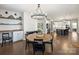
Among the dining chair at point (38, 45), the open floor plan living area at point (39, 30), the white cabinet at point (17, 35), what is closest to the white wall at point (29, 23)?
the open floor plan living area at point (39, 30)

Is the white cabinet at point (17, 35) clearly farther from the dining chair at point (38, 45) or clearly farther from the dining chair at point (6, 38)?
the dining chair at point (38, 45)

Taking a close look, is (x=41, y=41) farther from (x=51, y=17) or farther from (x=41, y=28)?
(x=51, y=17)

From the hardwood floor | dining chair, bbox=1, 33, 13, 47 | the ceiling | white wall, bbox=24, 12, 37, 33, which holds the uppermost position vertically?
the ceiling

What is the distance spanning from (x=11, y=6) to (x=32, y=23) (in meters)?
0.61

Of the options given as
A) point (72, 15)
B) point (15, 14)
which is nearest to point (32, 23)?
point (15, 14)

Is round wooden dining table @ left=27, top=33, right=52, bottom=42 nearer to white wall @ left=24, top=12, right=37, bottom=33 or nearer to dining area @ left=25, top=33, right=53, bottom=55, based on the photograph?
A: dining area @ left=25, top=33, right=53, bottom=55

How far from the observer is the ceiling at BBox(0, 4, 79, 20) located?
2.82m

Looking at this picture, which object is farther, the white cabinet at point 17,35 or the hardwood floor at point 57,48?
the white cabinet at point 17,35

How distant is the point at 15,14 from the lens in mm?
2869

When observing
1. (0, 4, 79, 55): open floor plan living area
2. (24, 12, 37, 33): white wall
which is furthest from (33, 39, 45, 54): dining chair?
(24, 12, 37, 33): white wall

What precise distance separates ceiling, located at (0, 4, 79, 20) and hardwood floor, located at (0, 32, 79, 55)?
47 cm

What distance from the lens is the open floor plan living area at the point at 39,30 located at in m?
2.84

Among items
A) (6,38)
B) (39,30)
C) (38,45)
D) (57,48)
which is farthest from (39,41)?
(6,38)

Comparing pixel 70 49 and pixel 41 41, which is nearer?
pixel 70 49
